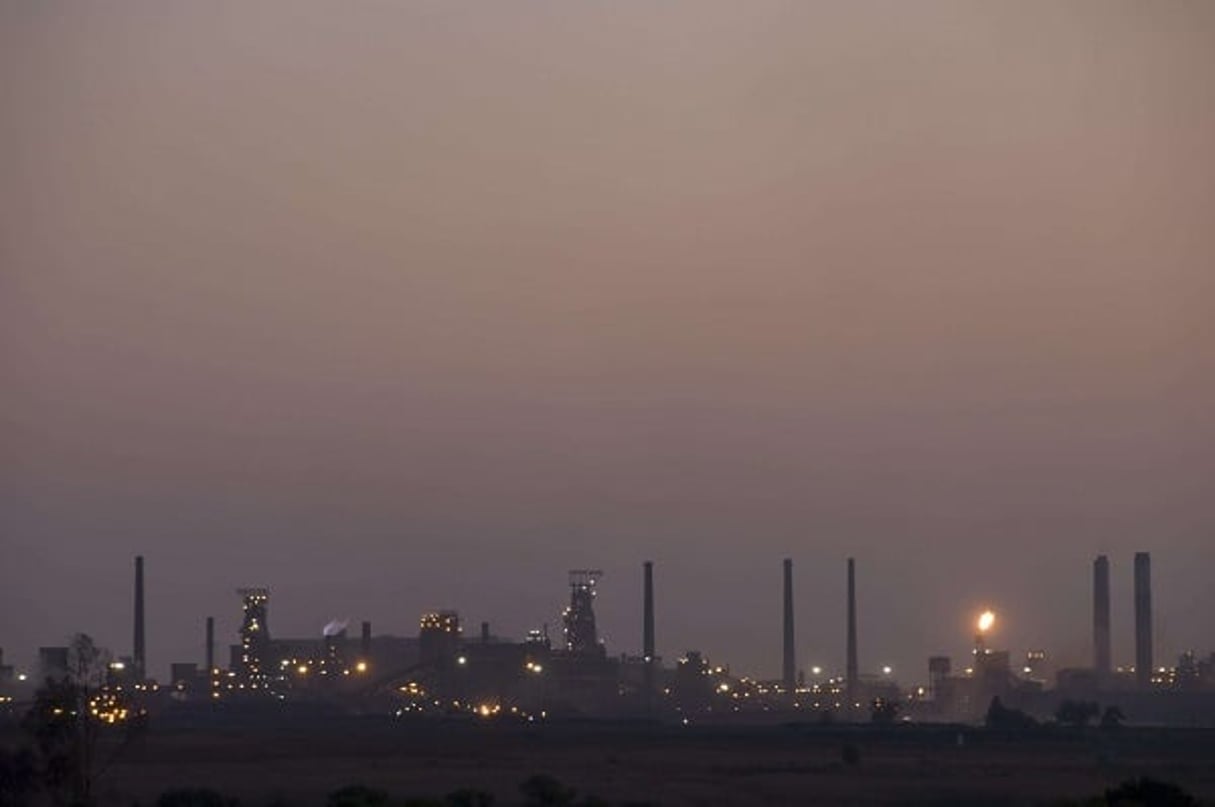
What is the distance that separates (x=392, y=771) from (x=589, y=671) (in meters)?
93.3

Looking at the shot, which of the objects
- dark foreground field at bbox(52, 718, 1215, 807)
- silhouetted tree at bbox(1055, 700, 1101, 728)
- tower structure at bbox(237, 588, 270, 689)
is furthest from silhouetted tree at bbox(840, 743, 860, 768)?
tower structure at bbox(237, 588, 270, 689)

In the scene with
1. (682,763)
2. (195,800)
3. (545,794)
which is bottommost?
(682,763)

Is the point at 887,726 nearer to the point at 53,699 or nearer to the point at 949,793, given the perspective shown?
the point at 949,793

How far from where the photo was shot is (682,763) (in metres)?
106

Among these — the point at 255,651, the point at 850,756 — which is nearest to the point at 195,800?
the point at 850,756

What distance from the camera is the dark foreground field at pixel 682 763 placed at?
295ft

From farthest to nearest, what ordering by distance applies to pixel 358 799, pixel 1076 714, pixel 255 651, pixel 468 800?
pixel 255 651
pixel 1076 714
pixel 468 800
pixel 358 799

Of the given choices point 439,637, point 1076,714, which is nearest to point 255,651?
point 439,637

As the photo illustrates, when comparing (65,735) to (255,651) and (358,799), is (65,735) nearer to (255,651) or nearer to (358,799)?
(358,799)

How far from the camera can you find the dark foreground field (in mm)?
89812

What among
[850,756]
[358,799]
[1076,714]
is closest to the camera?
[358,799]

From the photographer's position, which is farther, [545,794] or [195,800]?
[545,794]

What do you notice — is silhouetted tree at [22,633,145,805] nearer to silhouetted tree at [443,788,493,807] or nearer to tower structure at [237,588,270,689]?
silhouetted tree at [443,788,493,807]

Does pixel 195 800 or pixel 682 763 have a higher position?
pixel 195 800
